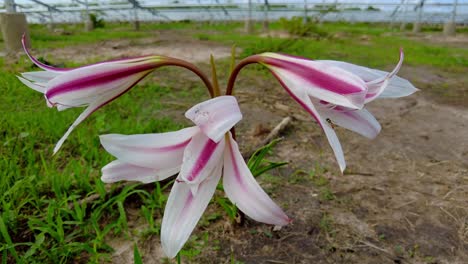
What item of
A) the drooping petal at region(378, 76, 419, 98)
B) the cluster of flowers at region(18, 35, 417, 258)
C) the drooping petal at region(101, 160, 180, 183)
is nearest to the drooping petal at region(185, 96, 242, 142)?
the cluster of flowers at region(18, 35, 417, 258)

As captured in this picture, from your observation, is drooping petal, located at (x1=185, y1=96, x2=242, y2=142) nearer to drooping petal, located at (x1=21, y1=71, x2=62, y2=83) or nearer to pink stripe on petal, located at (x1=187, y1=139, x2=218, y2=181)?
pink stripe on petal, located at (x1=187, y1=139, x2=218, y2=181)

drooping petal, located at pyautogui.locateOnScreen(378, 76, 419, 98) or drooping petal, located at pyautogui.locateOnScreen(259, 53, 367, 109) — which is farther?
drooping petal, located at pyautogui.locateOnScreen(378, 76, 419, 98)

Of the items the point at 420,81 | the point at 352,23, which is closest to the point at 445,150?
the point at 420,81

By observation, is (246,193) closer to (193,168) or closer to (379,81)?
(193,168)

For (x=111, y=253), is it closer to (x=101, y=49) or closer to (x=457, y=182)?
(x=457, y=182)

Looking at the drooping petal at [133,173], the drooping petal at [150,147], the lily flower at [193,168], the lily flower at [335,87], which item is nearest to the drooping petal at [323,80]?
the lily flower at [335,87]

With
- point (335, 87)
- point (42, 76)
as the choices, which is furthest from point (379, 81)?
point (42, 76)
